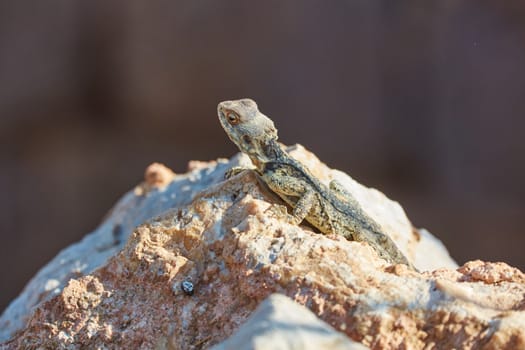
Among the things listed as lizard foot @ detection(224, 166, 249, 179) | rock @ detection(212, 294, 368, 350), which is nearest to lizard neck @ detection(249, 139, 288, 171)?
lizard foot @ detection(224, 166, 249, 179)

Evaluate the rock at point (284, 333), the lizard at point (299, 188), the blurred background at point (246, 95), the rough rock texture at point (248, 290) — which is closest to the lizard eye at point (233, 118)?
→ the lizard at point (299, 188)

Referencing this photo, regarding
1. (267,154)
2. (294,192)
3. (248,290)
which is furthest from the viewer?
(267,154)

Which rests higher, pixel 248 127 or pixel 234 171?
pixel 248 127

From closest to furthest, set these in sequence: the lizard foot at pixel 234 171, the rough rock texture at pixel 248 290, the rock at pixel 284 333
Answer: the rock at pixel 284 333 < the rough rock texture at pixel 248 290 < the lizard foot at pixel 234 171

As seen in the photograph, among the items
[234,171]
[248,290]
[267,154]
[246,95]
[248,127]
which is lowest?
[248,290]

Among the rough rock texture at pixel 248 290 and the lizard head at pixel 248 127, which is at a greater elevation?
the lizard head at pixel 248 127

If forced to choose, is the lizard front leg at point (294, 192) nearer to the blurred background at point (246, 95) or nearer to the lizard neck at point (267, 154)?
the lizard neck at point (267, 154)

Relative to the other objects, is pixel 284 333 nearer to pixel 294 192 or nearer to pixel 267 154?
pixel 294 192

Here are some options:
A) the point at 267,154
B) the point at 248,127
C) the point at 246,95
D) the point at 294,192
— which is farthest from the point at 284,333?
the point at 246,95
